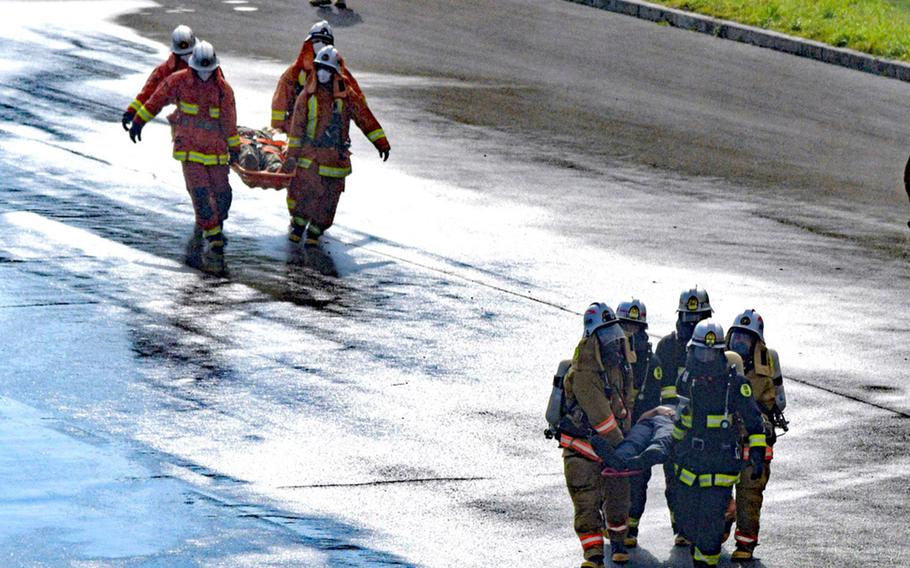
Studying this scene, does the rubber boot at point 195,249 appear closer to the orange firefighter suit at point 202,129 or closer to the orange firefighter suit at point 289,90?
the orange firefighter suit at point 202,129

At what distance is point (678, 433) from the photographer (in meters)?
10.1

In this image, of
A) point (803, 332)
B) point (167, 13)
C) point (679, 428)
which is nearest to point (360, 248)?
point (803, 332)

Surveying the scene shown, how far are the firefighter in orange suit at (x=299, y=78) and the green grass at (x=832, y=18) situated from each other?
12081 millimetres

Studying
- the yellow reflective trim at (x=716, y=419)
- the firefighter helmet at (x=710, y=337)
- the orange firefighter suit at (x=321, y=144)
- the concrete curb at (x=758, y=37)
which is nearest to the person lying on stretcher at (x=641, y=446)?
the yellow reflective trim at (x=716, y=419)

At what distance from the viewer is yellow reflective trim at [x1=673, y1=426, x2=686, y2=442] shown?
1010 cm

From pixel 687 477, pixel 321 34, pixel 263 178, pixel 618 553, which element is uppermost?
pixel 321 34

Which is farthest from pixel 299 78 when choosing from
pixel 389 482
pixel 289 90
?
pixel 389 482

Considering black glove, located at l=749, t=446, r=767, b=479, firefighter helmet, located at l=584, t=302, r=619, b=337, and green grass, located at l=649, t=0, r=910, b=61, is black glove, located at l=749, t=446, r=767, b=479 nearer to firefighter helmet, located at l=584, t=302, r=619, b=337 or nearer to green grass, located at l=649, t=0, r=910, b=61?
firefighter helmet, located at l=584, t=302, r=619, b=337

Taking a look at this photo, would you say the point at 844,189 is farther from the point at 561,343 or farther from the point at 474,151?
the point at 561,343

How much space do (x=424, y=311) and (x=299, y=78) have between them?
313 cm

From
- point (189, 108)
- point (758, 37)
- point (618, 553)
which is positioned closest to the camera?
point (618, 553)

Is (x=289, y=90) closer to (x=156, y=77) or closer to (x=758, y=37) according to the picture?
(x=156, y=77)

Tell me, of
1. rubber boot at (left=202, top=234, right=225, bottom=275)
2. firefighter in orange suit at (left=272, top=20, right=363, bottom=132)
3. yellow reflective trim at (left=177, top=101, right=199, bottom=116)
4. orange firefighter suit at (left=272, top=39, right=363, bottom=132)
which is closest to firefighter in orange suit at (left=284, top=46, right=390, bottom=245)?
firefighter in orange suit at (left=272, top=20, right=363, bottom=132)

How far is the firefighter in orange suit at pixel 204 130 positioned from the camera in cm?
1617
